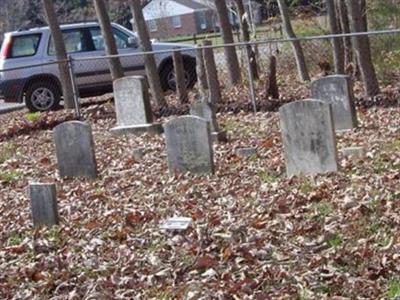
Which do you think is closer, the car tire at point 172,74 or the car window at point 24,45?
the car tire at point 172,74

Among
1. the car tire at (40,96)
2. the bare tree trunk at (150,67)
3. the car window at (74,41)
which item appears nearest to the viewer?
the bare tree trunk at (150,67)

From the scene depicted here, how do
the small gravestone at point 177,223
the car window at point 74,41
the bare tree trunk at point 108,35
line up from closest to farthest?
1. the small gravestone at point 177,223
2. the bare tree trunk at point 108,35
3. the car window at point 74,41

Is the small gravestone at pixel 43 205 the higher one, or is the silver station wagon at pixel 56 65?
the silver station wagon at pixel 56 65

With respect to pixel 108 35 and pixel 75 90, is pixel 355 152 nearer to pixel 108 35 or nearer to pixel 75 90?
pixel 75 90

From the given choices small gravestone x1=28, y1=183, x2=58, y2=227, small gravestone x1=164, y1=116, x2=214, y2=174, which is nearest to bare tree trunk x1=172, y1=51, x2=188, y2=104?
small gravestone x1=164, y1=116, x2=214, y2=174

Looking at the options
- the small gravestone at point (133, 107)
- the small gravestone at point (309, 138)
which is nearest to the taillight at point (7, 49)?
the small gravestone at point (133, 107)

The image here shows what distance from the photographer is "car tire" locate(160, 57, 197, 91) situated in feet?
72.1

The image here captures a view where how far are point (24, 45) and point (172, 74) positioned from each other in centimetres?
361

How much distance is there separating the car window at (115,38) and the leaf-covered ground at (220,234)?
1042 cm

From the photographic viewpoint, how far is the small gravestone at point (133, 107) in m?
15.2

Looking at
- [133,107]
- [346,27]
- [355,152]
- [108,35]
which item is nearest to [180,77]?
[108,35]

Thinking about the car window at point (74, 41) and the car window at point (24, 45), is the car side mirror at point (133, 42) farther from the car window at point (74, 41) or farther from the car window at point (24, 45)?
the car window at point (24, 45)

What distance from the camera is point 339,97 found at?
13.1 meters

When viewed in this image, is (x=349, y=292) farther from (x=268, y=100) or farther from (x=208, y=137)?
(x=268, y=100)
